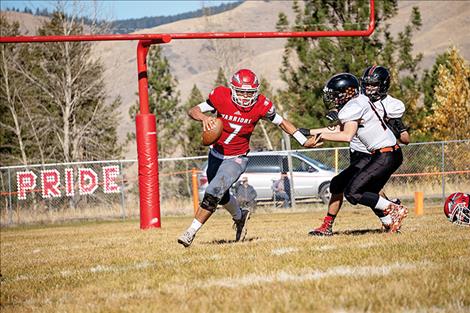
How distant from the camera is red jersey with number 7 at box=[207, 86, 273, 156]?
308 inches

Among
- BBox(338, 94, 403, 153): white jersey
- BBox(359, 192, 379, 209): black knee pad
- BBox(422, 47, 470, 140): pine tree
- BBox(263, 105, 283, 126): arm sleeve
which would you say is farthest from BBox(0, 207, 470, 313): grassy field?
BBox(422, 47, 470, 140): pine tree

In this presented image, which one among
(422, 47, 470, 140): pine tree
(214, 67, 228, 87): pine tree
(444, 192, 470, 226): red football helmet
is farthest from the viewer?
(214, 67, 228, 87): pine tree

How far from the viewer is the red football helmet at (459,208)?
26.0 feet

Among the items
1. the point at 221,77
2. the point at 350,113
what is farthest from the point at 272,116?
the point at 221,77

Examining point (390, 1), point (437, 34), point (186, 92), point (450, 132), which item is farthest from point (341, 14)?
point (437, 34)

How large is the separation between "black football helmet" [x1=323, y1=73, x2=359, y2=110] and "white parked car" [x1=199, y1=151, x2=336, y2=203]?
1238 centimetres

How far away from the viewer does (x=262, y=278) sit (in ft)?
16.3

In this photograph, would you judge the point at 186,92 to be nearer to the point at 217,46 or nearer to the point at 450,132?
the point at 217,46

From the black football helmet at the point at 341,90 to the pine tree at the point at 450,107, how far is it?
22.2 m

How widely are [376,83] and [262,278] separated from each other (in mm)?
3594

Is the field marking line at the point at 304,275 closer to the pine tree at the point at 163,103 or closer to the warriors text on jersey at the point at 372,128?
the warriors text on jersey at the point at 372,128

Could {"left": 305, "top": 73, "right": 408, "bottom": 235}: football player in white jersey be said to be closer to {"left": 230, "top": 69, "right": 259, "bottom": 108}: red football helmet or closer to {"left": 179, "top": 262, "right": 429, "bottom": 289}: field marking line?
{"left": 230, "top": 69, "right": 259, "bottom": 108}: red football helmet

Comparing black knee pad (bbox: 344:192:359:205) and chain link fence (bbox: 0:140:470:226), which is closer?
black knee pad (bbox: 344:192:359:205)

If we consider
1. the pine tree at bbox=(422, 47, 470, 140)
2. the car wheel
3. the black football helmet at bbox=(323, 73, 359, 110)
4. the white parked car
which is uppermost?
the black football helmet at bbox=(323, 73, 359, 110)
